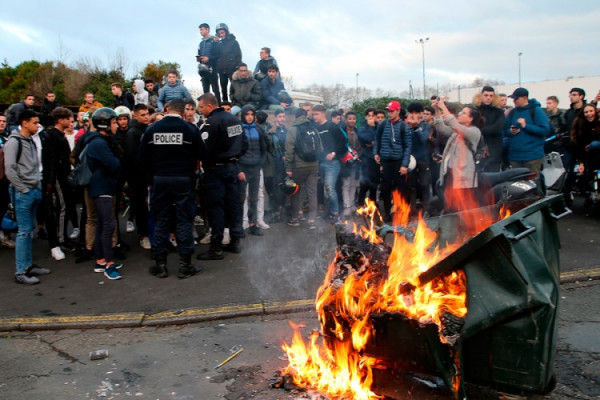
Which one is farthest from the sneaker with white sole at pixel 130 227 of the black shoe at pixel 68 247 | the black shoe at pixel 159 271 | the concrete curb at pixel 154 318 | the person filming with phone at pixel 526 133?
the person filming with phone at pixel 526 133

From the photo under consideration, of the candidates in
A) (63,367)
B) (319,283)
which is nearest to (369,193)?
(319,283)

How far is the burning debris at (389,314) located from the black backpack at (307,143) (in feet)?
16.6

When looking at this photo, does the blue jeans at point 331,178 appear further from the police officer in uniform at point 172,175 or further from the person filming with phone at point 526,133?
the police officer in uniform at point 172,175

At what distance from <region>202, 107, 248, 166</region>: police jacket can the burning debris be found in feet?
11.8

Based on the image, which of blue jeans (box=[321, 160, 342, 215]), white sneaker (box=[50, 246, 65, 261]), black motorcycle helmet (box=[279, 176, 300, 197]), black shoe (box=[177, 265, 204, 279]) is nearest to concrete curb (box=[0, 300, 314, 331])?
black shoe (box=[177, 265, 204, 279])

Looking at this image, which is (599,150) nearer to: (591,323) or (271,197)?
(591,323)

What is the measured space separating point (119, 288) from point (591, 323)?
5243 millimetres

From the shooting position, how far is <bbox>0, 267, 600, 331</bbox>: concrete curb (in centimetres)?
512

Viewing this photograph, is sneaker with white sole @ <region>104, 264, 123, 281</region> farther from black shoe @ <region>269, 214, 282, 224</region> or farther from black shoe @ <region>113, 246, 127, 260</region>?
black shoe @ <region>269, 214, 282, 224</region>

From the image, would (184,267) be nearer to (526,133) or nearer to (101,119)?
(101,119)

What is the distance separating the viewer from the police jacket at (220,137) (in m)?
7.15

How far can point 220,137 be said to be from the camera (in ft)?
23.6

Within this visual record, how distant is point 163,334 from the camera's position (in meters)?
4.94

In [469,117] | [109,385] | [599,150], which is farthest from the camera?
[599,150]
